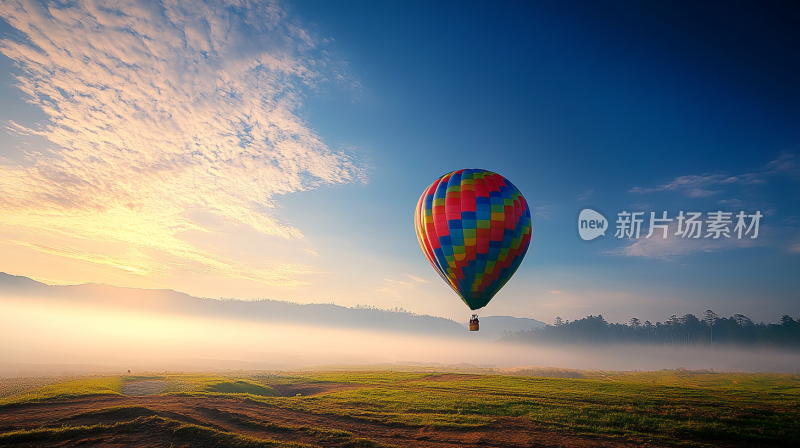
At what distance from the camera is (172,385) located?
133ft

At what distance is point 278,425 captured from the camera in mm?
24406

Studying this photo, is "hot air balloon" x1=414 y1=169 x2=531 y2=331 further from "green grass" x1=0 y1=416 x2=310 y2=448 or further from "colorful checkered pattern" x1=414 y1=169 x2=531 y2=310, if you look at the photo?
"green grass" x1=0 y1=416 x2=310 y2=448

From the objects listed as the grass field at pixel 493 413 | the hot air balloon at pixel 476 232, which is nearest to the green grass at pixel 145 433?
the grass field at pixel 493 413

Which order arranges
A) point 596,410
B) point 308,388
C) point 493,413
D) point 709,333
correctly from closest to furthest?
1. point 493,413
2. point 596,410
3. point 308,388
4. point 709,333

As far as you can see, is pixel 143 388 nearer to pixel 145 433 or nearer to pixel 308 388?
pixel 308 388

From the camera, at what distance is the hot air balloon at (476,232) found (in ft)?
103

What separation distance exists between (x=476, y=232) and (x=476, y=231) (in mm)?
92

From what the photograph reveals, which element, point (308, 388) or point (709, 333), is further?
point (709, 333)

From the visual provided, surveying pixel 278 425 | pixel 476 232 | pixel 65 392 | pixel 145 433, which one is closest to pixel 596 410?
pixel 476 232

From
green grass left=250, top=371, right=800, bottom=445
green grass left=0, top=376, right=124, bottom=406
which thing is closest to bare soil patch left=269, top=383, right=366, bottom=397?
green grass left=250, top=371, right=800, bottom=445

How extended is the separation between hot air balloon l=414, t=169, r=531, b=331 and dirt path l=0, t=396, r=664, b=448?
10.8 metres

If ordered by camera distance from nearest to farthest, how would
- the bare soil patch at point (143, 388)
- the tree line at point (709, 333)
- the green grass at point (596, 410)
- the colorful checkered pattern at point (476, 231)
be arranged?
the green grass at point (596, 410) → the colorful checkered pattern at point (476, 231) → the bare soil patch at point (143, 388) → the tree line at point (709, 333)

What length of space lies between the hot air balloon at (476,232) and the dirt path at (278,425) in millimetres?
10837

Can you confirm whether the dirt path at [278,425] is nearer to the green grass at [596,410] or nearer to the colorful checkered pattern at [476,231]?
the green grass at [596,410]
